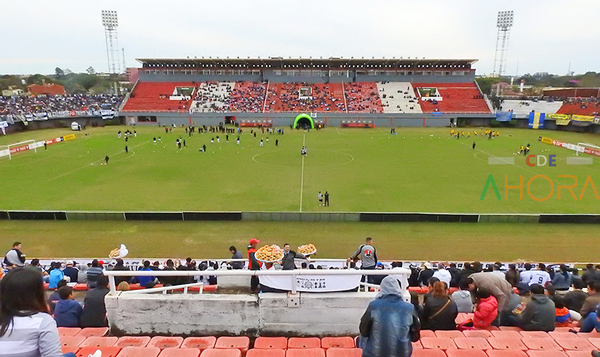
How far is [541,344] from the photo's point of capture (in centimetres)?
514

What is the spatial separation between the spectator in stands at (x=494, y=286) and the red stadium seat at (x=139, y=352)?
5007 mm

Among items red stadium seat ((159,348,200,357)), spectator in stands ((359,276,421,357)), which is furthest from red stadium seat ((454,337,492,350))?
red stadium seat ((159,348,200,357))

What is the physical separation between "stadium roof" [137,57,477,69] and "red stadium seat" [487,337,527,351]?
228 ft

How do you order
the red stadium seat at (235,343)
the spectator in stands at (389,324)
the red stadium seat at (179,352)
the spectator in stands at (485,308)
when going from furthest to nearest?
the spectator in stands at (485,308)
the red stadium seat at (235,343)
the red stadium seat at (179,352)
the spectator in stands at (389,324)

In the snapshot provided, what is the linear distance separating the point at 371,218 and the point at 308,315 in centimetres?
1323

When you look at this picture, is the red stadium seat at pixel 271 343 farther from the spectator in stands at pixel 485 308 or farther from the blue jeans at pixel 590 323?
the blue jeans at pixel 590 323

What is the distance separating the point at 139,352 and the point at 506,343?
504 cm

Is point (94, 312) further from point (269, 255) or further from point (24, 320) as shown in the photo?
point (269, 255)

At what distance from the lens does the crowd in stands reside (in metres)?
58.2

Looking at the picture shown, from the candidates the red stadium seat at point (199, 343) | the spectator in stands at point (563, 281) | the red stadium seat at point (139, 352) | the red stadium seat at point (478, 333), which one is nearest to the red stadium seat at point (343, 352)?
the red stadium seat at point (199, 343)

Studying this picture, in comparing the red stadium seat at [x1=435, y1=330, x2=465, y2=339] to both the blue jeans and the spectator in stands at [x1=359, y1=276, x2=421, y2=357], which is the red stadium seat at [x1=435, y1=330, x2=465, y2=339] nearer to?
the spectator in stands at [x1=359, y1=276, x2=421, y2=357]

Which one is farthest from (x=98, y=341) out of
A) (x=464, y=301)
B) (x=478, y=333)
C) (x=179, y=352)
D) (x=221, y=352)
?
(x=464, y=301)

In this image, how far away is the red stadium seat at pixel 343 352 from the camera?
15.2 feet

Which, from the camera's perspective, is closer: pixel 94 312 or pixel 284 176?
pixel 94 312
